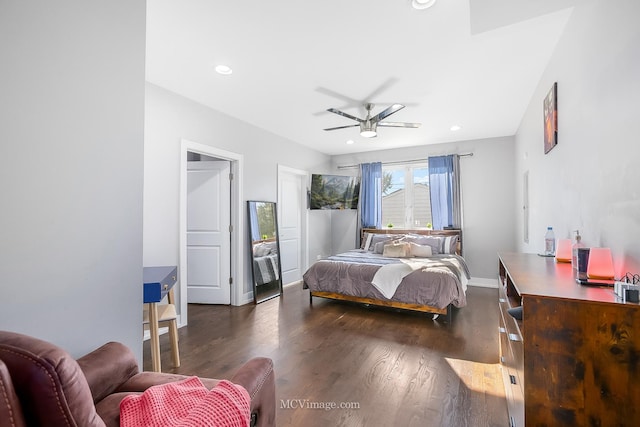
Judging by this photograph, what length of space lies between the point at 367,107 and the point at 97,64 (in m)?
2.61

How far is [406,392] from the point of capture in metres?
2.02

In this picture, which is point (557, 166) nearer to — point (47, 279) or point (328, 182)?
point (47, 279)

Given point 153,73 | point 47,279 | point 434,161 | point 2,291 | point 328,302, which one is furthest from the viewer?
point 434,161

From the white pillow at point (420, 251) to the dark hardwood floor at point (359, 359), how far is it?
1.02 m

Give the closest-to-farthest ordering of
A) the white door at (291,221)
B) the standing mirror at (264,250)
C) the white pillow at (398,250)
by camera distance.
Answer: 1. the standing mirror at (264,250)
2. the white pillow at (398,250)
3. the white door at (291,221)

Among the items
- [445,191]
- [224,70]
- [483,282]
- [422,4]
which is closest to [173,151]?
[224,70]

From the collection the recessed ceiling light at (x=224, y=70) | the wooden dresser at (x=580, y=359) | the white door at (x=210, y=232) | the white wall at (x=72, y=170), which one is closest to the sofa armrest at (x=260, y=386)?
the white wall at (x=72, y=170)

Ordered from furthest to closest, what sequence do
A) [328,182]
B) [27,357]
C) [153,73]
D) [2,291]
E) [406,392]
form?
[328,182] < [153,73] < [406,392] < [2,291] < [27,357]

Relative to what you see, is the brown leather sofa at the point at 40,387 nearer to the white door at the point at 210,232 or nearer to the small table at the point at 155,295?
the small table at the point at 155,295

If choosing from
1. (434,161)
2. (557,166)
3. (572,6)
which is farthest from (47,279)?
(434,161)

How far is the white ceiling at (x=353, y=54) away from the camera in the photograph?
1930 millimetres

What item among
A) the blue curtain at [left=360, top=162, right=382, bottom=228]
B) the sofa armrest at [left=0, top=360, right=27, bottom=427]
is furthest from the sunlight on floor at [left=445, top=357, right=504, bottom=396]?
the blue curtain at [left=360, top=162, right=382, bottom=228]

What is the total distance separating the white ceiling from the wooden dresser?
66.6 inches

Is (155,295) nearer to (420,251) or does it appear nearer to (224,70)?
(224,70)
